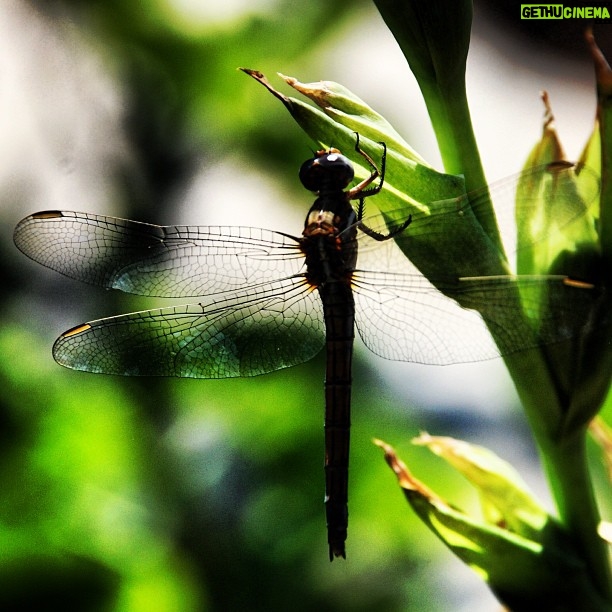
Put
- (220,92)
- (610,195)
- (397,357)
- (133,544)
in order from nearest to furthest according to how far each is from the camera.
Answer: (610,195) < (397,357) < (133,544) < (220,92)

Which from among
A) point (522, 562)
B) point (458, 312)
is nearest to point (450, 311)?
point (458, 312)

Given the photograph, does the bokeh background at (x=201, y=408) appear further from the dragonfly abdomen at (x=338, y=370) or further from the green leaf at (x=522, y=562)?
the green leaf at (x=522, y=562)

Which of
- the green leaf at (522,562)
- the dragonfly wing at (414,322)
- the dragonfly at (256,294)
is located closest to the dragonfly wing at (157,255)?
the dragonfly at (256,294)

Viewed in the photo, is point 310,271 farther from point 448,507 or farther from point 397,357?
point 448,507

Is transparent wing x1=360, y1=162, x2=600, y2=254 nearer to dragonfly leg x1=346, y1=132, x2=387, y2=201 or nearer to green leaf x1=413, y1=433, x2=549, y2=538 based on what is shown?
dragonfly leg x1=346, y1=132, x2=387, y2=201

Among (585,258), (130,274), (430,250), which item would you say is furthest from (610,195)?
(130,274)

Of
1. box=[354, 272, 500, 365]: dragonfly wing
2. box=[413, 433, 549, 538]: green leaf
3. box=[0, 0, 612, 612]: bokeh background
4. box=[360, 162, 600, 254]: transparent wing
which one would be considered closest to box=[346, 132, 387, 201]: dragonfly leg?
box=[360, 162, 600, 254]: transparent wing
